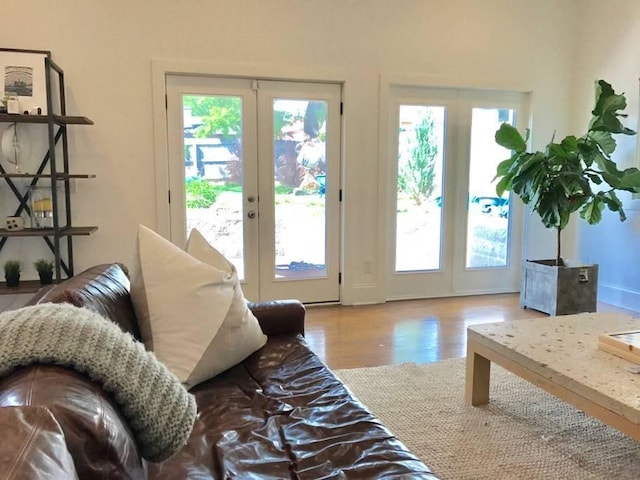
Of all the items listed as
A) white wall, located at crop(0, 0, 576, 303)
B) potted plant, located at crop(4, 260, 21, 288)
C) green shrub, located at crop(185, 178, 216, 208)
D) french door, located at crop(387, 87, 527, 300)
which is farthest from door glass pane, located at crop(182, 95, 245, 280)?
french door, located at crop(387, 87, 527, 300)

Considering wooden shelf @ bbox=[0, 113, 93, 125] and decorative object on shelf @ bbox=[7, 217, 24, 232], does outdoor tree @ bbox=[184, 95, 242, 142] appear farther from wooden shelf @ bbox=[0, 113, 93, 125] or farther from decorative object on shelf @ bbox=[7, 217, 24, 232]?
decorative object on shelf @ bbox=[7, 217, 24, 232]

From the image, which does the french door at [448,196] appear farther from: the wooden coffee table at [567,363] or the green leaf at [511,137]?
the wooden coffee table at [567,363]

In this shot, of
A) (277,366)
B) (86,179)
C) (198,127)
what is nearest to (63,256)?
(86,179)

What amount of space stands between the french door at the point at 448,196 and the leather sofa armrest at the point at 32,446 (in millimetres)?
4018

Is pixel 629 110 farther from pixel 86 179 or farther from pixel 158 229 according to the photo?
pixel 86 179

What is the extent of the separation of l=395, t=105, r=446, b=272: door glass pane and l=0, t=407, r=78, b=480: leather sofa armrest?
13.4 feet

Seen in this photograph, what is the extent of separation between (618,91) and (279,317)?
402 centimetres

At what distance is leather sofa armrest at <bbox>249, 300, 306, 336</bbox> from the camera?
2194 mm

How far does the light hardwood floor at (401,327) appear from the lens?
3.24 meters

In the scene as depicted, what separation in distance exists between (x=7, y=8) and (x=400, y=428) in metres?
3.80

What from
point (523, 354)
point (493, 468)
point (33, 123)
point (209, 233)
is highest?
point (33, 123)

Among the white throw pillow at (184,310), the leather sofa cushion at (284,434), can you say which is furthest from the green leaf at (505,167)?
the white throw pillow at (184,310)

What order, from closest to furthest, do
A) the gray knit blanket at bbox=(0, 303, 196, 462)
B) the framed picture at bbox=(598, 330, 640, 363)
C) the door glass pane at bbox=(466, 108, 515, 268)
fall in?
1. the gray knit blanket at bbox=(0, 303, 196, 462)
2. the framed picture at bbox=(598, 330, 640, 363)
3. the door glass pane at bbox=(466, 108, 515, 268)

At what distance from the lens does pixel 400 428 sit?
228cm
